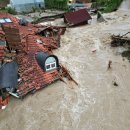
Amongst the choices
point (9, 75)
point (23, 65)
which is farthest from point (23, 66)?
point (9, 75)

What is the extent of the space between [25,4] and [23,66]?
104 ft

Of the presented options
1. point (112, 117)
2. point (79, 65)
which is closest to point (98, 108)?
point (112, 117)

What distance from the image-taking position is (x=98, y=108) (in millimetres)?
23188

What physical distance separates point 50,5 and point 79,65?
29.5m

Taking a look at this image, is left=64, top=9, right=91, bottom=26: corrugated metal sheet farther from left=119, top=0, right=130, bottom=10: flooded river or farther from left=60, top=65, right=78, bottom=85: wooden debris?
left=60, top=65, right=78, bottom=85: wooden debris

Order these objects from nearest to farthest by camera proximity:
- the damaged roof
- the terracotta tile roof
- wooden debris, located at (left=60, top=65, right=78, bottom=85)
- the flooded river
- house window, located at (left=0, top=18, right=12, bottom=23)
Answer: the damaged roof
the terracotta tile roof
wooden debris, located at (left=60, top=65, right=78, bottom=85)
house window, located at (left=0, top=18, right=12, bottom=23)
the flooded river

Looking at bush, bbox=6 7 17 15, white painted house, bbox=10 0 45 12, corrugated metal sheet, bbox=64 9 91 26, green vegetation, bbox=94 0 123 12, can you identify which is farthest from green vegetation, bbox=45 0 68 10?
corrugated metal sheet, bbox=64 9 91 26

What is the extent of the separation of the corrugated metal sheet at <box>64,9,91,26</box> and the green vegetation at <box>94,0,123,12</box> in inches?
357

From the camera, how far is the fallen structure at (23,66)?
78.0 feet

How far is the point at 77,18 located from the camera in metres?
41.2

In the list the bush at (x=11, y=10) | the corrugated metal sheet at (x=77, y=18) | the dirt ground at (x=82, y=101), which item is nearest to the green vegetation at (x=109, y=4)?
the corrugated metal sheet at (x=77, y=18)

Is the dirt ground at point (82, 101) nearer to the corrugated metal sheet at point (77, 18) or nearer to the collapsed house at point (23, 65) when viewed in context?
the collapsed house at point (23, 65)

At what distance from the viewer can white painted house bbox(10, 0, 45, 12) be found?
2128 inches

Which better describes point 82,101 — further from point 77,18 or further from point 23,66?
point 77,18
